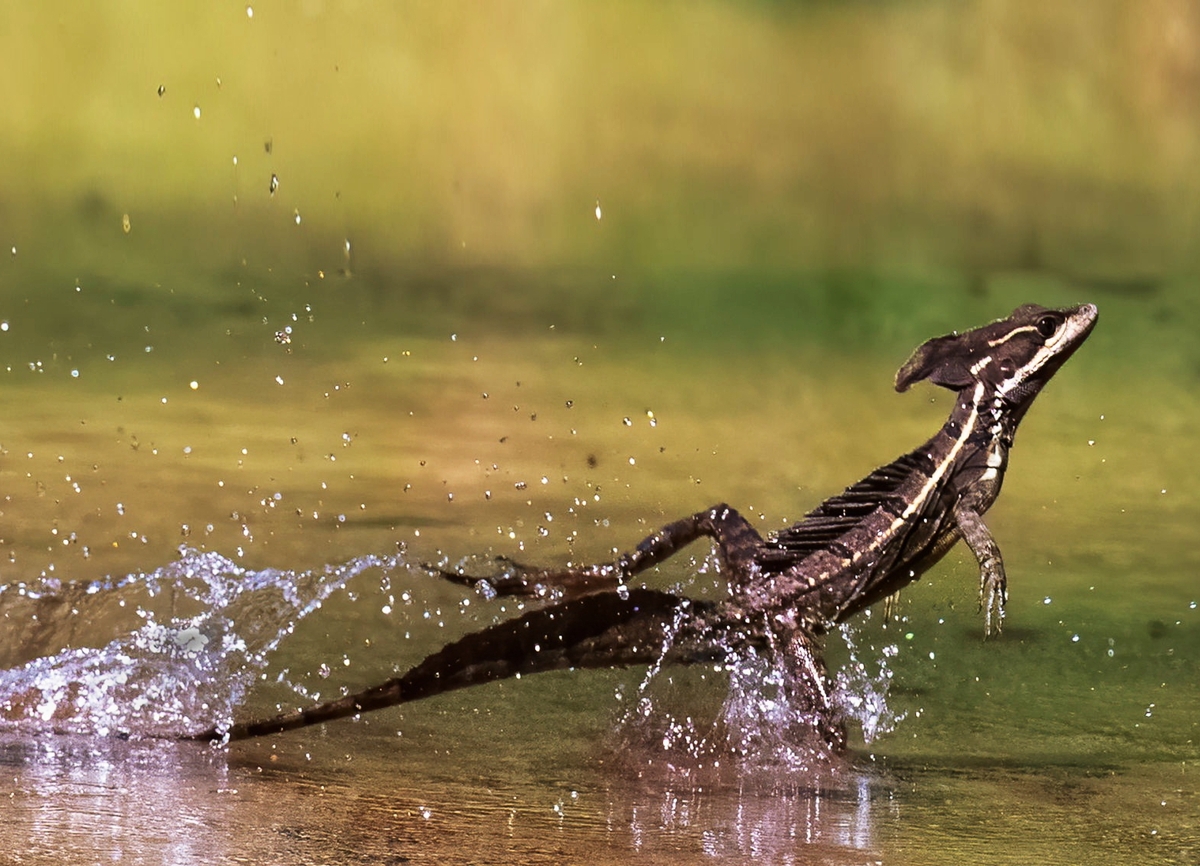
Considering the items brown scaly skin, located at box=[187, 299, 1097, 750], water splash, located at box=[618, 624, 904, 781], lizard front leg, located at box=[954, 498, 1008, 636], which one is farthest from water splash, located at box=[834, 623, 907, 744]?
lizard front leg, located at box=[954, 498, 1008, 636]

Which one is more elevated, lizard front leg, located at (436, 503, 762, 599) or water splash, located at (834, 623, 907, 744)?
lizard front leg, located at (436, 503, 762, 599)

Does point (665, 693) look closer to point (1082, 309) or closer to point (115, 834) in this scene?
point (1082, 309)

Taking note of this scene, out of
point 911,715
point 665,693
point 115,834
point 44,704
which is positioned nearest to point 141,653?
point 44,704

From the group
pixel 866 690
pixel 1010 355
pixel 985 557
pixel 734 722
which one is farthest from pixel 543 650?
pixel 866 690

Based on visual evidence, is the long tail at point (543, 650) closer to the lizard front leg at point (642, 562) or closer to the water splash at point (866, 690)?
the lizard front leg at point (642, 562)

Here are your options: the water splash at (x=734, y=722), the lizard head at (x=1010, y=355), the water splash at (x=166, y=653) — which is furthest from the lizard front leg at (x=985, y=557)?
the water splash at (x=166, y=653)

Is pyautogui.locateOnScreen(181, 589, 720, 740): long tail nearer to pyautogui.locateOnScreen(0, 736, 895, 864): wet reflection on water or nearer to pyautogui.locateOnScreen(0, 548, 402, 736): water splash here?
pyautogui.locateOnScreen(0, 736, 895, 864): wet reflection on water

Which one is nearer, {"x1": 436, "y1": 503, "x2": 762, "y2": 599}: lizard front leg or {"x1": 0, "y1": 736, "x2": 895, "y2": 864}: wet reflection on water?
{"x1": 0, "y1": 736, "x2": 895, "y2": 864}: wet reflection on water

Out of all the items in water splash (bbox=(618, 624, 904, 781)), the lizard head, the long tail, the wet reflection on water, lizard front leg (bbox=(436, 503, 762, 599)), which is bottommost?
the wet reflection on water
